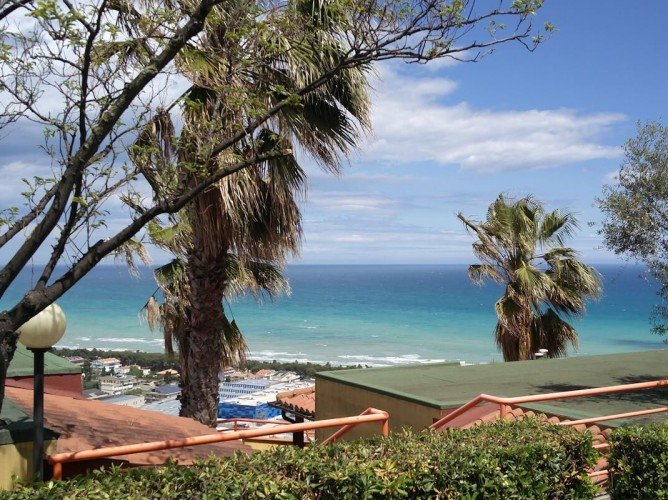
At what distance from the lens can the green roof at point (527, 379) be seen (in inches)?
372

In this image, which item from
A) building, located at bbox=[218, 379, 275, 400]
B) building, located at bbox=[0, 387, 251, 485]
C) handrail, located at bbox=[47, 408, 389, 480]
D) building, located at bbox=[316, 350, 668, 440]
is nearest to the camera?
handrail, located at bbox=[47, 408, 389, 480]

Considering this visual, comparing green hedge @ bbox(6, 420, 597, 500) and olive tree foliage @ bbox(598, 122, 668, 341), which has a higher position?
olive tree foliage @ bbox(598, 122, 668, 341)

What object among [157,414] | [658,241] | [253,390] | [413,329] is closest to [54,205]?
[157,414]

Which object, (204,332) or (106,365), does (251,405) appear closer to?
(204,332)

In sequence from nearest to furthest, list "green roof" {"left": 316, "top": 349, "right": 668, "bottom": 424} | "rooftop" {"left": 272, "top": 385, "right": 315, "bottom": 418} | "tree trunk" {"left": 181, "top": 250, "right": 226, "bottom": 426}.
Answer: "green roof" {"left": 316, "top": 349, "right": 668, "bottom": 424} < "tree trunk" {"left": 181, "top": 250, "right": 226, "bottom": 426} < "rooftop" {"left": 272, "top": 385, "right": 315, "bottom": 418}

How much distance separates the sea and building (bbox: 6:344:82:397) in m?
40.0

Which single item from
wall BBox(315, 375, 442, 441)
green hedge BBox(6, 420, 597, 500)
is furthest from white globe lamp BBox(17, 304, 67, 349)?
wall BBox(315, 375, 442, 441)

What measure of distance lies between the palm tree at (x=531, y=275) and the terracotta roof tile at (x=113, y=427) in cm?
1029

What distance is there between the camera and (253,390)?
37.9 meters

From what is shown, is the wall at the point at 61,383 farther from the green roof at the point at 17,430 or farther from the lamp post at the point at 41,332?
the lamp post at the point at 41,332

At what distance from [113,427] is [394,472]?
3.14m

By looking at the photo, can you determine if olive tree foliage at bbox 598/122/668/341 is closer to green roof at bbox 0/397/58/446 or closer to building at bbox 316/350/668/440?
building at bbox 316/350/668/440

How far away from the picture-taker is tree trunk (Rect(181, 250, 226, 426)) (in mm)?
10273

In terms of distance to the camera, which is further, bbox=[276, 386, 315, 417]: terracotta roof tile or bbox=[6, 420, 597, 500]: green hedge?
bbox=[276, 386, 315, 417]: terracotta roof tile
